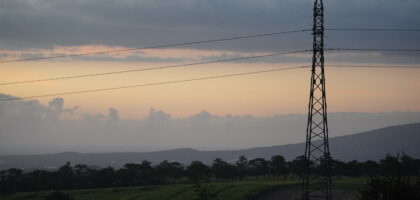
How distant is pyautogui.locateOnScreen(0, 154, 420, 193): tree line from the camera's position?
124 metres

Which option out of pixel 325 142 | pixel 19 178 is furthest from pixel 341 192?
pixel 19 178

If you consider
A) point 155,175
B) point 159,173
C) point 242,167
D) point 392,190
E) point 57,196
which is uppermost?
point 242,167

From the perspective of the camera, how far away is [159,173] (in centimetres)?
13662

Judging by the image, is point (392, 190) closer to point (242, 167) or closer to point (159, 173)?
point (159, 173)

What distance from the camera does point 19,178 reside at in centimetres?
12656

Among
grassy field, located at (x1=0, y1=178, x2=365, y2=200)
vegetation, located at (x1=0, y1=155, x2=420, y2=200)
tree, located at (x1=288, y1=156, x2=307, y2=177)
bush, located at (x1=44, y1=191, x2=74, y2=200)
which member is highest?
tree, located at (x1=288, y1=156, x2=307, y2=177)

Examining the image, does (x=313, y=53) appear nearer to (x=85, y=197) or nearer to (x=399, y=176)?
(x=399, y=176)

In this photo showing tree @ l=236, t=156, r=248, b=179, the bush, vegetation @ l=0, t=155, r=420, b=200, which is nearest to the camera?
the bush

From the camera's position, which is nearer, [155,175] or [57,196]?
[57,196]

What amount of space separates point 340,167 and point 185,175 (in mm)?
35634

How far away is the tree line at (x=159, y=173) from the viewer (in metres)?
124

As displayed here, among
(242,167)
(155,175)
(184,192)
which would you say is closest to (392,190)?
(184,192)

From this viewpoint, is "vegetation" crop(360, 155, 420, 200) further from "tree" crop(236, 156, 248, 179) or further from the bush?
"tree" crop(236, 156, 248, 179)

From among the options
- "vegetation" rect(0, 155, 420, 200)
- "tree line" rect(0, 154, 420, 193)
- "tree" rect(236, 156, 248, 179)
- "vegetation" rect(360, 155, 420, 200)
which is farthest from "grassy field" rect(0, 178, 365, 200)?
"vegetation" rect(360, 155, 420, 200)
